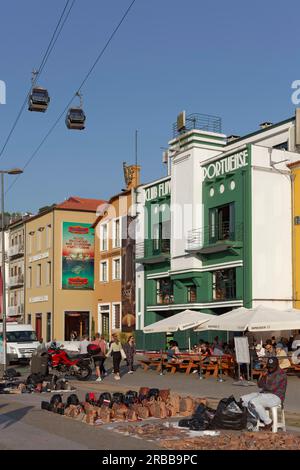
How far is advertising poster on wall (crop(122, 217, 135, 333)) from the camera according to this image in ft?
148

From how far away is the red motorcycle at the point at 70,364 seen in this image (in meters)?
26.5

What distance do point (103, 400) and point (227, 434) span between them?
4.09 meters

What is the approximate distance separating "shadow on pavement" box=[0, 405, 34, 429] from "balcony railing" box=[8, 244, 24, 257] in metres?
48.0

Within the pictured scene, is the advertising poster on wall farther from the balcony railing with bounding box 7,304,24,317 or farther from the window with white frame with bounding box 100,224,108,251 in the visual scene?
the balcony railing with bounding box 7,304,24,317

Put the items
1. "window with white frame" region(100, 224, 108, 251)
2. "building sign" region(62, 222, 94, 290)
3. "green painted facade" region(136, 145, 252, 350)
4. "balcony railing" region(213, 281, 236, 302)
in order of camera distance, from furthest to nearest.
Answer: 1. "building sign" region(62, 222, 94, 290)
2. "window with white frame" region(100, 224, 108, 251)
3. "balcony railing" region(213, 281, 236, 302)
4. "green painted facade" region(136, 145, 252, 350)

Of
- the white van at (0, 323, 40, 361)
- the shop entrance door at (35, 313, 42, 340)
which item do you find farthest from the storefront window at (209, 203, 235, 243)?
the shop entrance door at (35, 313, 42, 340)

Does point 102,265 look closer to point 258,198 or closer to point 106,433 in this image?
point 258,198

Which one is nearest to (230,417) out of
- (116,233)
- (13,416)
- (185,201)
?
(13,416)

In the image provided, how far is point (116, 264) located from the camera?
49.0 m

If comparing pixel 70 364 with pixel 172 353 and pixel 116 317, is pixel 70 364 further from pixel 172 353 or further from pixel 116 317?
pixel 116 317

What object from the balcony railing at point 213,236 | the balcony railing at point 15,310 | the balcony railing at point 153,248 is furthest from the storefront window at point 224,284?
the balcony railing at point 15,310

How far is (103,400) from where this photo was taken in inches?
610

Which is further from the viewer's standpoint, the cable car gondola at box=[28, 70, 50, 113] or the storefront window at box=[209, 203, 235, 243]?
the storefront window at box=[209, 203, 235, 243]
